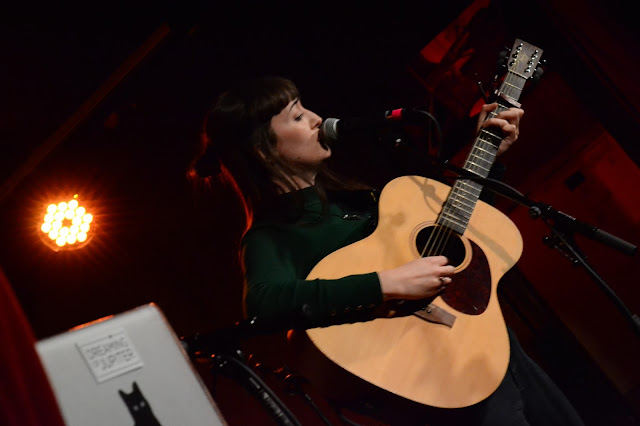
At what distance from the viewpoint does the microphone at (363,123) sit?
1.76m

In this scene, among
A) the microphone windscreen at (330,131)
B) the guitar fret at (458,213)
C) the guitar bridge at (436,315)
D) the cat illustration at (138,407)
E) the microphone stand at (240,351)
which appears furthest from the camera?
the guitar fret at (458,213)

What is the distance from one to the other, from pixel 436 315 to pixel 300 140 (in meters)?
0.85

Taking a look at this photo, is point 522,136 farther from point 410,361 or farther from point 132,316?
point 132,316

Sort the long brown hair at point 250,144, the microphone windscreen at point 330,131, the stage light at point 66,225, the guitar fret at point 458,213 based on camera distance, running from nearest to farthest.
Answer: the microphone windscreen at point 330,131 < the guitar fret at point 458,213 < the long brown hair at point 250,144 < the stage light at point 66,225

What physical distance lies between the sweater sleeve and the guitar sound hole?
32 cm

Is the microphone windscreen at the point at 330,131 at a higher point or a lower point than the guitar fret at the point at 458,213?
higher

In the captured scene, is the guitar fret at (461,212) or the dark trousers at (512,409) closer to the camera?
the dark trousers at (512,409)

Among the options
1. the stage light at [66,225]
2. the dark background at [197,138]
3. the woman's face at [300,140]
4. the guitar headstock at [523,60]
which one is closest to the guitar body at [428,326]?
the woman's face at [300,140]

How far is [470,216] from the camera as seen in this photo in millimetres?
1970

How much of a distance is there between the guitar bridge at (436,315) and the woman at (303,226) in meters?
0.08

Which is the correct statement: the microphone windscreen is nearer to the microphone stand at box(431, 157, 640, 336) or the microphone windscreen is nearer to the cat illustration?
the microphone stand at box(431, 157, 640, 336)

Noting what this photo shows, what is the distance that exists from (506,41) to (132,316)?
3.09 meters

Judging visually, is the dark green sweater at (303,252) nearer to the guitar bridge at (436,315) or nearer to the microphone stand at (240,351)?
the guitar bridge at (436,315)

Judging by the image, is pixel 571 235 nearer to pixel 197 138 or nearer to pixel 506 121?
pixel 506 121
